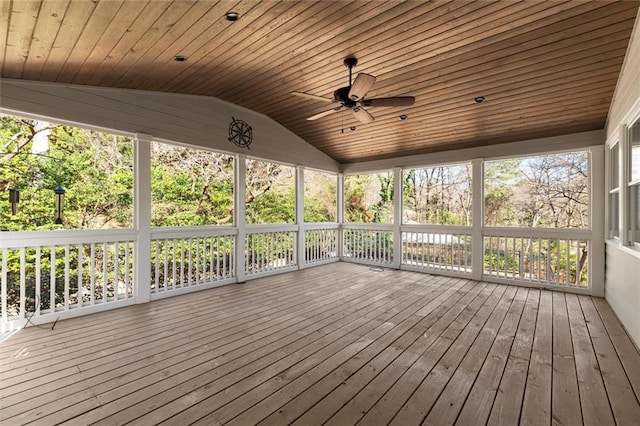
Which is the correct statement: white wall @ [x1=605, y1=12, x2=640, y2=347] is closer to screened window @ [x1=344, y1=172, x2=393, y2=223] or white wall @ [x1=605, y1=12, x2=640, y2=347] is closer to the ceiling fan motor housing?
the ceiling fan motor housing

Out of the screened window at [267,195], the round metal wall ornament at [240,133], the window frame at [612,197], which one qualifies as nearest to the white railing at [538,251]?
the window frame at [612,197]

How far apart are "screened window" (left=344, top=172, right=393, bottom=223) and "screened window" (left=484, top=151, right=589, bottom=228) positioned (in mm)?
2862

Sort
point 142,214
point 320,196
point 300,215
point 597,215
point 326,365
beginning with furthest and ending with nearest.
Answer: point 320,196
point 300,215
point 597,215
point 142,214
point 326,365

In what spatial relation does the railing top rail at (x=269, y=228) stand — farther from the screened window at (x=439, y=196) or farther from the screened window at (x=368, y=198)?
the screened window at (x=439, y=196)

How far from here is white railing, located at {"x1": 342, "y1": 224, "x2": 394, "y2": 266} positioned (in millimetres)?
6995

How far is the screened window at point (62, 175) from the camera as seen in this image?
3898 millimetres

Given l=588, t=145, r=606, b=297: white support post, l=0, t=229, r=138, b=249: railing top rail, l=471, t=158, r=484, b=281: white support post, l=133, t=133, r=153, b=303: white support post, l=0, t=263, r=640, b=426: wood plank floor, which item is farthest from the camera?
l=471, t=158, r=484, b=281: white support post

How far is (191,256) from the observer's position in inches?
189

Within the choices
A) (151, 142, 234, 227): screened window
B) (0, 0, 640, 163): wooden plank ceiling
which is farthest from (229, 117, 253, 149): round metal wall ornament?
(151, 142, 234, 227): screened window

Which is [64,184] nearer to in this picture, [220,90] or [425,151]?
[220,90]

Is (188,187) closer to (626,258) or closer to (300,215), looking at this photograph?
(300,215)

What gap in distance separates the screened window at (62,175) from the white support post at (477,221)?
20.7 feet

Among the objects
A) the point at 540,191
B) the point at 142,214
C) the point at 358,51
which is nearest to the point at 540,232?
the point at 540,191

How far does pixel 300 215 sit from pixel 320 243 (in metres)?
1.06
